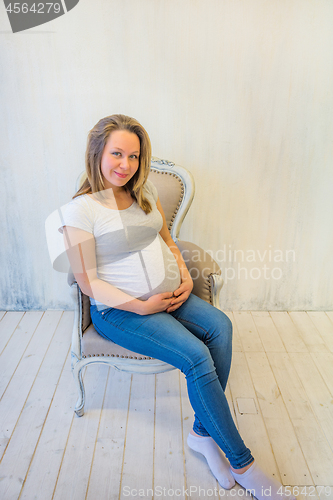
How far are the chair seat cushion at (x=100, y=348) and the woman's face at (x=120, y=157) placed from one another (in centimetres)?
61

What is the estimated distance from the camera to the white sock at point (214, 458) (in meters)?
1.28

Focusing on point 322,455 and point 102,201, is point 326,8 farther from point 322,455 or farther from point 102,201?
point 322,455

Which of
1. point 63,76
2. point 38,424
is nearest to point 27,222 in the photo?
point 63,76

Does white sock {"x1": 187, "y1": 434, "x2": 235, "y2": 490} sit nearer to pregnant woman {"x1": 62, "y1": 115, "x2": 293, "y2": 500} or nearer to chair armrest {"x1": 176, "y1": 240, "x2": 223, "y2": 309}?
pregnant woman {"x1": 62, "y1": 115, "x2": 293, "y2": 500}

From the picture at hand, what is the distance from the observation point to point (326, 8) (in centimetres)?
190

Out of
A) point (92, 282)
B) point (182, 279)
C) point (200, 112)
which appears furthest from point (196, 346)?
A: point (200, 112)

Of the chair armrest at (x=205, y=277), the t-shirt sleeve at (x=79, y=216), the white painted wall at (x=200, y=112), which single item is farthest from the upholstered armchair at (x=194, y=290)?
the white painted wall at (x=200, y=112)

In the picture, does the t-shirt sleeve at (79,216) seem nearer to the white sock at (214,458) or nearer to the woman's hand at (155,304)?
the woman's hand at (155,304)

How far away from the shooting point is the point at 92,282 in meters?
1.37

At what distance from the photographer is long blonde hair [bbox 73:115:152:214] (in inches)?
52.3

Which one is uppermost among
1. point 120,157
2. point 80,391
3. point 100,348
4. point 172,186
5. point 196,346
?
point 120,157

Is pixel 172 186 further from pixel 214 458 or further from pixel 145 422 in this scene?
pixel 214 458

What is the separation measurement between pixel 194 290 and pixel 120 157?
2.24ft

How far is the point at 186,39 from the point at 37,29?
783 mm
